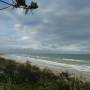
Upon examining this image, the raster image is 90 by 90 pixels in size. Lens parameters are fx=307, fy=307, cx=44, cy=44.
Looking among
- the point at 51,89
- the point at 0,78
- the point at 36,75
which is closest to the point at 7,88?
the point at 51,89

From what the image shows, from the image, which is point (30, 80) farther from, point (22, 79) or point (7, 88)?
point (7, 88)

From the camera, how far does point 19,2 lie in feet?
22.3

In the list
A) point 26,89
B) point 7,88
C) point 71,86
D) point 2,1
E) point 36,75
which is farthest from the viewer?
point 36,75

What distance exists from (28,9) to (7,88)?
6.80ft

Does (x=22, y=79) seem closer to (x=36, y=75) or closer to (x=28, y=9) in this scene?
(x=36, y=75)

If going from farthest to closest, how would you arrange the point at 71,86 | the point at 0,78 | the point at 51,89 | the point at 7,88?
1. the point at 0,78
2. the point at 51,89
3. the point at 71,86
4. the point at 7,88

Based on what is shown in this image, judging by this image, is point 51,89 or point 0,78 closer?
point 51,89

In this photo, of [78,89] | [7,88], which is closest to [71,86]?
[78,89]

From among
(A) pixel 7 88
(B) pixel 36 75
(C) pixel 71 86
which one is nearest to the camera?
(A) pixel 7 88

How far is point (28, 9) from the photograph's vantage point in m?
6.87

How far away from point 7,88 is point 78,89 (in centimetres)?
177

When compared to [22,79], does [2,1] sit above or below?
above

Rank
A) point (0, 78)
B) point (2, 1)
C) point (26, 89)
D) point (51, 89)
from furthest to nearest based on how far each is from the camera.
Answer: point (0, 78)
point (26, 89)
point (51, 89)
point (2, 1)

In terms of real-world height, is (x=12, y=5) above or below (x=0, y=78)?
above
